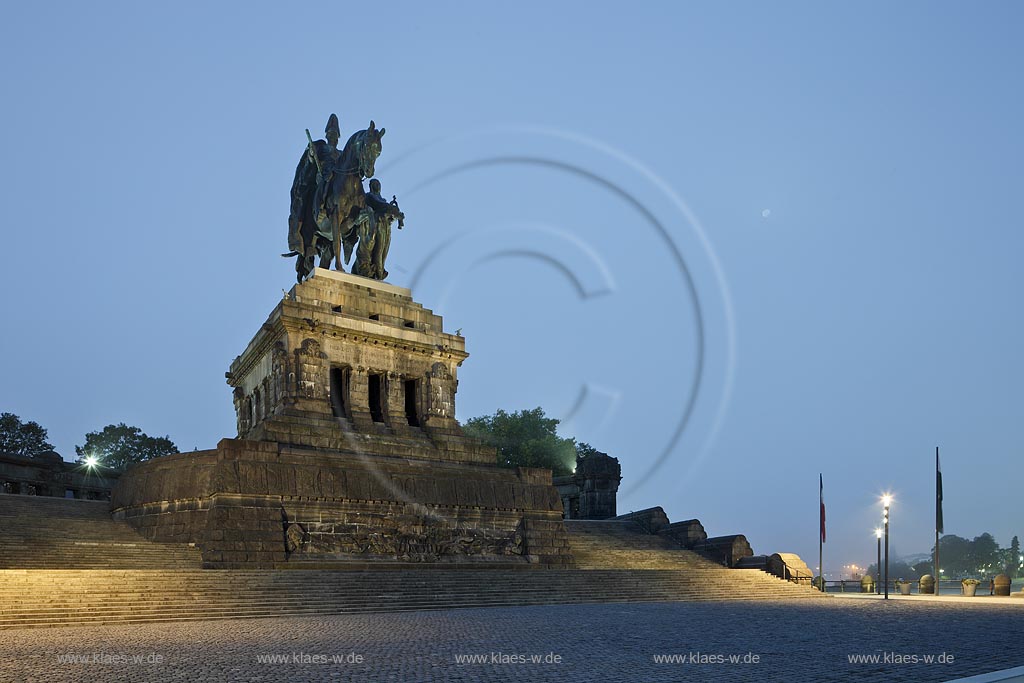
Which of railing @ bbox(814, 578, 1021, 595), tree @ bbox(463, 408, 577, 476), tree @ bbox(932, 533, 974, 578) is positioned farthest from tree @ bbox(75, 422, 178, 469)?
tree @ bbox(932, 533, 974, 578)

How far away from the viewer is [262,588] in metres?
21.7

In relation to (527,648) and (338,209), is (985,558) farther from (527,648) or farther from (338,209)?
(527,648)

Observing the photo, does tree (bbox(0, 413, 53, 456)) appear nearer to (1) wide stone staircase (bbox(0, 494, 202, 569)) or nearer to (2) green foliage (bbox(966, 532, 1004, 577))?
(1) wide stone staircase (bbox(0, 494, 202, 569))

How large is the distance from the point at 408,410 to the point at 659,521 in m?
12.7

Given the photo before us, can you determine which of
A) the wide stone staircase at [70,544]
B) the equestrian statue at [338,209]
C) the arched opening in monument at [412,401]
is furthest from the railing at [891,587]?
the wide stone staircase at [70,544]

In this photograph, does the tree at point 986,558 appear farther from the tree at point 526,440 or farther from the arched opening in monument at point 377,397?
the arched opening in monument at point 377,397

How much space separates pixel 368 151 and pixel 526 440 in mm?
34078

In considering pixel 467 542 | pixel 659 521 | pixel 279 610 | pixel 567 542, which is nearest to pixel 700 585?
pixel 567 542

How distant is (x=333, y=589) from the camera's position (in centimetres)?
2256

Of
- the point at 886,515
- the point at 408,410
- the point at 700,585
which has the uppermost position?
the point at 408,410

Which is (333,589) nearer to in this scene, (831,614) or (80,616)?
(80,616)

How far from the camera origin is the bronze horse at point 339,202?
40.8m

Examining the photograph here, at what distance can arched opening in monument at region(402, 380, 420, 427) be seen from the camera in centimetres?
3953

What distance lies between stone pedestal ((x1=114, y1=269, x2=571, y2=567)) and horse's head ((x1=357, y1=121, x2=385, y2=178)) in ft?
17.7
